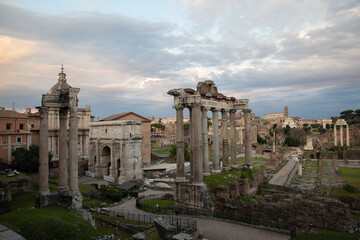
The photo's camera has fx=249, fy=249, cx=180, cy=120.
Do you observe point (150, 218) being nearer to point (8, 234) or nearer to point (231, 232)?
point (231, 232)

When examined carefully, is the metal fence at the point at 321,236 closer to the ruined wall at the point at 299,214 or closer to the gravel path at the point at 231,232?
the gravel path at the point at 231,232

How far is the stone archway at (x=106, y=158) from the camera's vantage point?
3528 centimetres

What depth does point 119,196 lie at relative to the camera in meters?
22.8

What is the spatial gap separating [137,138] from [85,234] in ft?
71.9

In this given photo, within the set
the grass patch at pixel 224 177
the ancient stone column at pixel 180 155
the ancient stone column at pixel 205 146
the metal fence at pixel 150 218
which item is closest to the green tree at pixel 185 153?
the grass patch at pixel 224 177

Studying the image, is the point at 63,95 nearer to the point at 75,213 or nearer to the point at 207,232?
the point at 75,213

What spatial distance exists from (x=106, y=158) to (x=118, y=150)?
12.2ft

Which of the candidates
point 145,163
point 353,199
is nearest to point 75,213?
point 353,199

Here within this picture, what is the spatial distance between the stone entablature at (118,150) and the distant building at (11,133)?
8.62 m

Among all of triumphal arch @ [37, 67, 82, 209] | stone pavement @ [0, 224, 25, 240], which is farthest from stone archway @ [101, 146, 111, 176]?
stone pavement @ [0, 224, 25, 240]

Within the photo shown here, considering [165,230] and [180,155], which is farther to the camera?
[180,155]

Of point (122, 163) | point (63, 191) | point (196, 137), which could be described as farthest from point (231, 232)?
point (122, 163)

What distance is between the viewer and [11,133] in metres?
29.1

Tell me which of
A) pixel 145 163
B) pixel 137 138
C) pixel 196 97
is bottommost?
pixel 145 163
